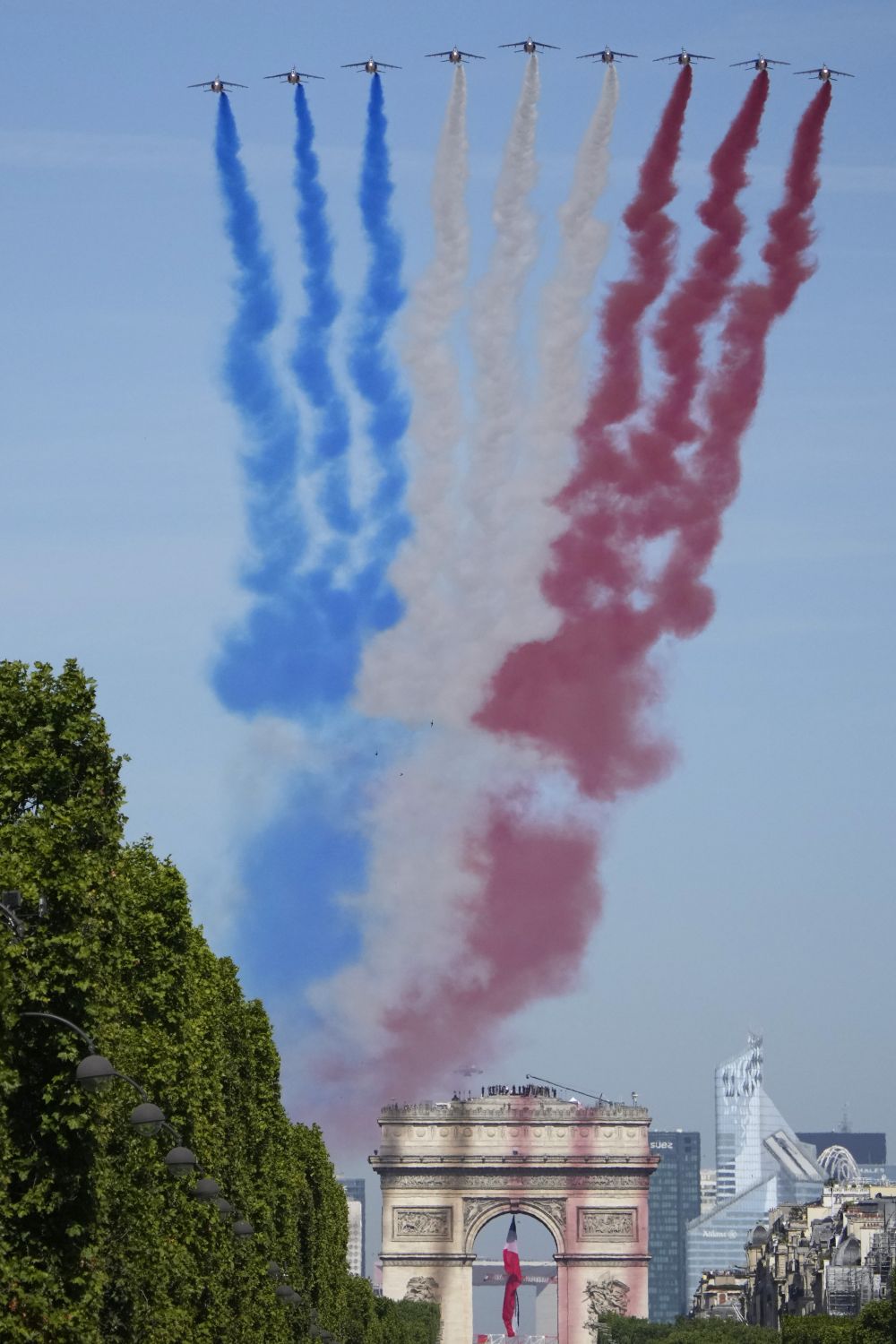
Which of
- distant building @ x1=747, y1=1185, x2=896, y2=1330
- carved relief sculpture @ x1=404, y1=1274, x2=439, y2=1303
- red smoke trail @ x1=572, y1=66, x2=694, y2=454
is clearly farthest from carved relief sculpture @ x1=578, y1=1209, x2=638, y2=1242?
red smoke trail @ x1=572, y1=66, x2=694, y2=454

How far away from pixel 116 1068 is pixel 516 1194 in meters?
135

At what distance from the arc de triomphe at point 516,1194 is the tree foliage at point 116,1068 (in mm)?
107882

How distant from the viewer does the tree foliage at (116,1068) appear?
147ft

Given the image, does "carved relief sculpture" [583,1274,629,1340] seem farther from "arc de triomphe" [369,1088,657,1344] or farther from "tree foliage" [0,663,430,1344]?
"tree foliage" [0,663,430,1344]

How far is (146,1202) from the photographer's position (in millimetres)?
53469

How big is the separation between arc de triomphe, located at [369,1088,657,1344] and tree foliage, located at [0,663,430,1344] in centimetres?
10788

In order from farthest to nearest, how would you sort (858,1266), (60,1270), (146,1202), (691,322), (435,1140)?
(435,1140) → (858,1266) → (691,322) → (146,1202) → (60,1270)

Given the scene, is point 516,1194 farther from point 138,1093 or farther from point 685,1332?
point 138,1093

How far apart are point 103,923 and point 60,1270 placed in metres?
6.58

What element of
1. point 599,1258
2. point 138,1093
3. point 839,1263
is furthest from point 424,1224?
point 138,1093

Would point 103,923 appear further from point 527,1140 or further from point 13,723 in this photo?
point 527,1140

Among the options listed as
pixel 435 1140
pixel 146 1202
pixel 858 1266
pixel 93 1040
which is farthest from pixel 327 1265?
pixel 435 1140

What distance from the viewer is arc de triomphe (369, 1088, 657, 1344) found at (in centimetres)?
17988

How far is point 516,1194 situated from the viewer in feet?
598
